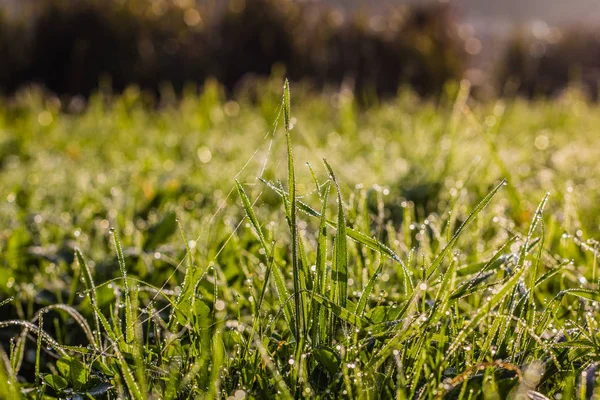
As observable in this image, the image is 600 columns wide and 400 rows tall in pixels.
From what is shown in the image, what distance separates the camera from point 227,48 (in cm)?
852

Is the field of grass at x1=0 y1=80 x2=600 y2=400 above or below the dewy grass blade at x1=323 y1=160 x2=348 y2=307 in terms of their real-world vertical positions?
→ below

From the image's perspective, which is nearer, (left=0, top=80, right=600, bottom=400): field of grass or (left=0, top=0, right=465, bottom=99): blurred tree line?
(left=0, top=80, right=600, bottom=400): field of grass

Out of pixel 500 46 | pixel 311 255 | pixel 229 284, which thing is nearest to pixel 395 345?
pixel 311 255

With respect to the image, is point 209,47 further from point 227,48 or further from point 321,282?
point 321,282

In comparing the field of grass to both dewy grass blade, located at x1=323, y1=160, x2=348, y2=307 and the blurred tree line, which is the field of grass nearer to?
dewy grass blade, located at x1=323, y1=160, x2=348, y2=307

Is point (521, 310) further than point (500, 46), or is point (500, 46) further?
point (500, 46)

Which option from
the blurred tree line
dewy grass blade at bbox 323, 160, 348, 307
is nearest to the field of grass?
dewy grass blade at bbox 323, 160, 348, 307

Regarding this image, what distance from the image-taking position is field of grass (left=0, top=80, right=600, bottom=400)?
88 centimetres

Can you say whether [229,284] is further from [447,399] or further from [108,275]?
[447,399]

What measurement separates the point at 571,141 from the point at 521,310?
2.87 metres

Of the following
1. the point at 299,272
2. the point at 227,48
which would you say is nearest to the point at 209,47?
the point at 227,48

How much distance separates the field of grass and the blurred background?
4601 millimetres

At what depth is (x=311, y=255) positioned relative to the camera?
1229 millimetres

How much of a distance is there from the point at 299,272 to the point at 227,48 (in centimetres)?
792
